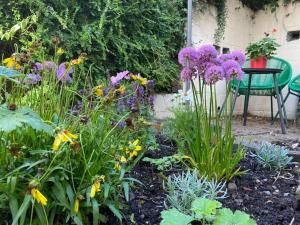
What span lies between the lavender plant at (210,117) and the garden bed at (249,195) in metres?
0.12

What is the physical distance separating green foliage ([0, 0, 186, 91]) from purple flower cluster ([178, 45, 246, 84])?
1131mm

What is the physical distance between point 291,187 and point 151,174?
680mm

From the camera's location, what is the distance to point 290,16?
17.4ft

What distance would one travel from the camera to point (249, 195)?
166cm

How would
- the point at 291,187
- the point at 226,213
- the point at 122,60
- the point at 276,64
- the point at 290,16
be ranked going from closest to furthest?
the point at 226,213 → the point at 291,187 → the point at 122,60 → the point at 276,64 → the point at 290,16

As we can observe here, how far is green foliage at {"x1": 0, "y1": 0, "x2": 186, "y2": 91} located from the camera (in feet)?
9.93

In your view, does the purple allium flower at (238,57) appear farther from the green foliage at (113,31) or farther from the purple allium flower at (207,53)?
the green foliage at (113,31)

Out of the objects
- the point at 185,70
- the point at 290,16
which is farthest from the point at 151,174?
the point at 290,16

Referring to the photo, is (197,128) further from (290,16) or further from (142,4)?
(290,16)

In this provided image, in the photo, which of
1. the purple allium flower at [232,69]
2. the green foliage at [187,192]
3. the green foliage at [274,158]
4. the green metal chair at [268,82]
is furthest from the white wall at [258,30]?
the green foliage at [187,192]

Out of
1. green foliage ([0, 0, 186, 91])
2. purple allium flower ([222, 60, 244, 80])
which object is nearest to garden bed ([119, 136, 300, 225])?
purple allium flower ([222, 60, 244, 80])

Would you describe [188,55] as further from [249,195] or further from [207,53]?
[249,195]

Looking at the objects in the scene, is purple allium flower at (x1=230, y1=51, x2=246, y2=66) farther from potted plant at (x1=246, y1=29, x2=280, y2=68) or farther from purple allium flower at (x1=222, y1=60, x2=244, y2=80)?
potted plant at (x1=246, y1=29, x2=280, y2=68)

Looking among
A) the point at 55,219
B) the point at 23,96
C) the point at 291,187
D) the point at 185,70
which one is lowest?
the point at 291,187
